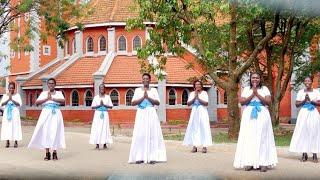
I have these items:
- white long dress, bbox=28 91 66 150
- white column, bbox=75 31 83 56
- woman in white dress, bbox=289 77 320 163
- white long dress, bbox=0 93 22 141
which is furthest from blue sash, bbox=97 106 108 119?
white column, bbox=75 31 83 56

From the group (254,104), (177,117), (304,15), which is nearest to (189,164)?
(254,104)

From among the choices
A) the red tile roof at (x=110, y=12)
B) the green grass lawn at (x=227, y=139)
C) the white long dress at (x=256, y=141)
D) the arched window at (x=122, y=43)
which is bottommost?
the green grass lawn at (x=227, y=139)

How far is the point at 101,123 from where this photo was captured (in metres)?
17.3

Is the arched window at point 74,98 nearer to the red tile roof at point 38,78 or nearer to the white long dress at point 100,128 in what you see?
the red tile roof at point 38,78

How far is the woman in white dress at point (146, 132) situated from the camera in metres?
12.7

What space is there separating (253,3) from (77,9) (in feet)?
63.6

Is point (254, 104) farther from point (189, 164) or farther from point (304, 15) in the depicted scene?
point (304, 15)

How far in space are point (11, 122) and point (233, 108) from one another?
8327 millimetres

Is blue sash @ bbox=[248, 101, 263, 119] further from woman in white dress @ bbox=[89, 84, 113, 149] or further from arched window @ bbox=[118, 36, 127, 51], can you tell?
arched window @ bbox=[118, 36, 127, 51]

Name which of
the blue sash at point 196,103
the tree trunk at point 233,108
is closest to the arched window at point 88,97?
the tree trunk at point 233,108

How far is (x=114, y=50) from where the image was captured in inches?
1593

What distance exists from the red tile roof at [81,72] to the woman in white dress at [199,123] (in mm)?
22699

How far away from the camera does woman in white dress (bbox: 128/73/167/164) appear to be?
41.7ft

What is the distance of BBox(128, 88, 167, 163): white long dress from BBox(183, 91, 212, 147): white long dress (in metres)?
3.17
